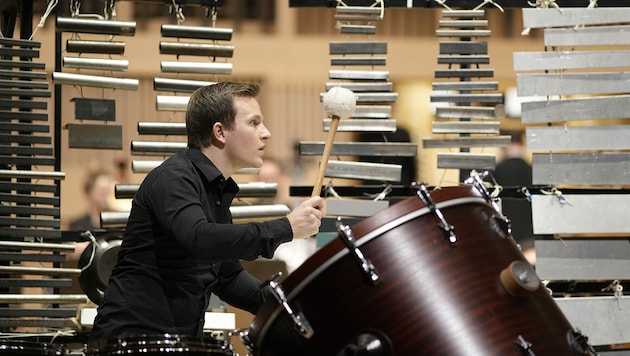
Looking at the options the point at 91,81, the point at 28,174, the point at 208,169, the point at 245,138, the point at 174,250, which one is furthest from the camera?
the point at 91,81

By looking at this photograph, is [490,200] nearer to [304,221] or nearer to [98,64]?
[304,221]

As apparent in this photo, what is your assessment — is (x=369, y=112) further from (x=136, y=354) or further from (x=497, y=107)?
(x=136, y=354)

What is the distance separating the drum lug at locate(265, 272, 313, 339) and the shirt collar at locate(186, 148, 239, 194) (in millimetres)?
690

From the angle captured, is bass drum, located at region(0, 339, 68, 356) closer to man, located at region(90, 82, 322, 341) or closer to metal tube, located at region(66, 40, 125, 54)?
man, located at region(90, 82, 322, 341)

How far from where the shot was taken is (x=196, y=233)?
12.1ft

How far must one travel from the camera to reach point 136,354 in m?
3.52

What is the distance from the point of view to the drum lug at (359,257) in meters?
3.47

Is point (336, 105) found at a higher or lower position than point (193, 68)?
lower

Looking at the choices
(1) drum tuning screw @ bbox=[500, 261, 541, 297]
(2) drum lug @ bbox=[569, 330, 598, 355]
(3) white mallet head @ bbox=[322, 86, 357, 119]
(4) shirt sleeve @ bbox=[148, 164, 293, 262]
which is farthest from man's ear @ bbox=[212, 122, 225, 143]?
(2) drum lug @ bbox=[569, 330, 598, 355]

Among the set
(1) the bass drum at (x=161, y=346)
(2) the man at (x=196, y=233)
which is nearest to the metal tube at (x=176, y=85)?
(2) the man at (x=196, y=233)

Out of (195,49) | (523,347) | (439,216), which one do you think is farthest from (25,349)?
(195,49)

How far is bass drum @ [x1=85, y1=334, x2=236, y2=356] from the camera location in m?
3.51

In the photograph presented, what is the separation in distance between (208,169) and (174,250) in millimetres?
353

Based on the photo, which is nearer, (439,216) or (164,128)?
(439,216)
